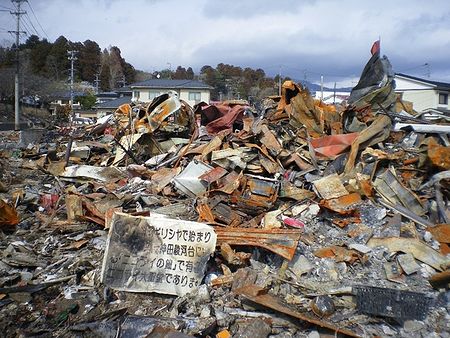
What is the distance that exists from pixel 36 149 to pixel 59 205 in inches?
226

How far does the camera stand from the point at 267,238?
14.3 feet

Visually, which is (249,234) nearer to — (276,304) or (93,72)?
(276,304)

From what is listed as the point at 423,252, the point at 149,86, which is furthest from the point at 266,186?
the point at 149,86

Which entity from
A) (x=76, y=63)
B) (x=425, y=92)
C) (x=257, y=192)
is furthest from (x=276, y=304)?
(x=76, y=63)

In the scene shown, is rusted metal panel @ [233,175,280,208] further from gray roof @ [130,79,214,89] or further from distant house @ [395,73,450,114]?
gray roof @ [130,79,214,89]

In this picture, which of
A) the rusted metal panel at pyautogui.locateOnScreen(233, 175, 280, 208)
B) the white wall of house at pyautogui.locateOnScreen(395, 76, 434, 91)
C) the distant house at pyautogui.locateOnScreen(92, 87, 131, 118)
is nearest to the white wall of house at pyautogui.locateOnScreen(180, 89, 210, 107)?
the distant house at pyautogui.locateOnScreen(92, 87, 131, 118)

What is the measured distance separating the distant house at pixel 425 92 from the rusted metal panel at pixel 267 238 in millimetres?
26352

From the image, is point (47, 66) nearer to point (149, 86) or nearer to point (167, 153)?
point (149, 86)

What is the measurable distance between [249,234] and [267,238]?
21cm

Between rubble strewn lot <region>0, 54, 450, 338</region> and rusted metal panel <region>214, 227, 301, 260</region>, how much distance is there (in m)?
0.01

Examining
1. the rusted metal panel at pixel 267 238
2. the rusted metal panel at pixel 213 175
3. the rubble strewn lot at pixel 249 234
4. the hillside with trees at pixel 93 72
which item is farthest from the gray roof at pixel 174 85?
the rusted metal panel at pixel 267 238

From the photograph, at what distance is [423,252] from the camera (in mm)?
4438

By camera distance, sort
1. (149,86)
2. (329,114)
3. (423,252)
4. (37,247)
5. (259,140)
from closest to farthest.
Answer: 1. (423,252)
2. (37,247)
3. (259,140)
4. (329,114)
5. (149,86)

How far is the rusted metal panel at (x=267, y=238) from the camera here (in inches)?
167
